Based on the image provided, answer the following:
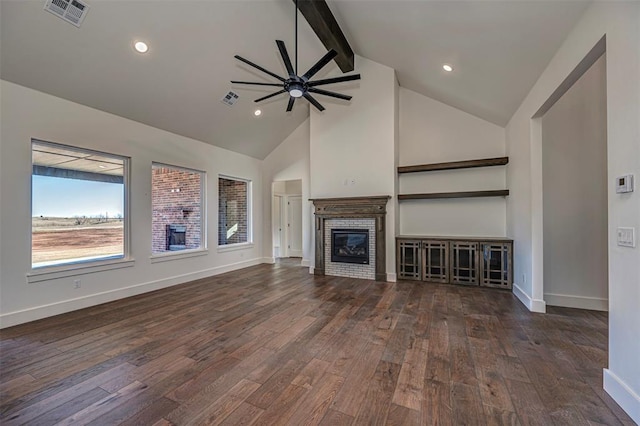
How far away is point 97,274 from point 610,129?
238 inches

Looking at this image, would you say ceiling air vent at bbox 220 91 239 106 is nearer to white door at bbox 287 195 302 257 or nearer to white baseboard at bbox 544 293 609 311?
white door at bbox 287 195 302 257

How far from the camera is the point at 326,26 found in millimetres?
3869

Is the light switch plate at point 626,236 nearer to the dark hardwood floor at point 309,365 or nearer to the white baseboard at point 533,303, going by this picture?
the dark hardwood floor at point 309,365

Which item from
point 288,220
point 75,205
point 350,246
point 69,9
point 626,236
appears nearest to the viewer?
point 626,236

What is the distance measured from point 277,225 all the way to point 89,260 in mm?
5168

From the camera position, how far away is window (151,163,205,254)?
5090mm

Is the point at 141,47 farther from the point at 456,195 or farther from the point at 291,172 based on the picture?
the point at 456,195

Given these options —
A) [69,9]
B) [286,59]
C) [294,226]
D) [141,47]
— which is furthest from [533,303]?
[294,226]

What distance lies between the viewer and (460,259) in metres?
5.05

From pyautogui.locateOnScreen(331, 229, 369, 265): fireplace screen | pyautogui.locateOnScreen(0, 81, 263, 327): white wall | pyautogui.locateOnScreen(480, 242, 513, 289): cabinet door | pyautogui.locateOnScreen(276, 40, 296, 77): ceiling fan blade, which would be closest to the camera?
pyautogui.locateOnScreen(276, 40, 296, 77): ceiling fan blade

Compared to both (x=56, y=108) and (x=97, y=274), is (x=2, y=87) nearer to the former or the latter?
(x=56, y=108)

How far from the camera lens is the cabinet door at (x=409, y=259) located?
5332 millimetres

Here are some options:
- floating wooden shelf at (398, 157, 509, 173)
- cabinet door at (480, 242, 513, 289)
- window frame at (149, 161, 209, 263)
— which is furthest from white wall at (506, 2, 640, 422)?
window frame at (149, 161, 209, 263)

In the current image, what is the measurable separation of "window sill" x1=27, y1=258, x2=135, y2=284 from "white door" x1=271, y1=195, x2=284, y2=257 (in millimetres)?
4490
